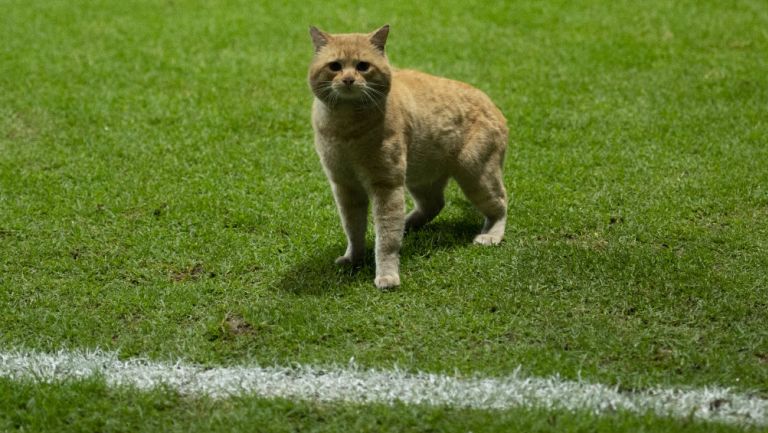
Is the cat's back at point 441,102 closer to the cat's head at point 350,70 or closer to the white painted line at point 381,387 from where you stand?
the cat's head at point 350,70

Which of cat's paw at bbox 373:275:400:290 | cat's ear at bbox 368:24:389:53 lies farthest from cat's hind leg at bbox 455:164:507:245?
cat's ear at bbox 368:24:389:53

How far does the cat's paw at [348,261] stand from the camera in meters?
5.65

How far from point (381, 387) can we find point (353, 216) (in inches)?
59.4

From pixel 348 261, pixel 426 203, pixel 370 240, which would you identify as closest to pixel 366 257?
pixel 348 261

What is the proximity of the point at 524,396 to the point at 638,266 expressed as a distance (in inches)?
60.9

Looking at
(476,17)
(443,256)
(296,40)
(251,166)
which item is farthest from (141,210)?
(476,17)

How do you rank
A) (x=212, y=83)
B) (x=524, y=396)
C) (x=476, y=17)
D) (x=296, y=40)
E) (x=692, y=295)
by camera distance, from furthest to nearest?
(x=476, y=17)
(x=296, y=40)
(x=212, y=83)
(x=692, y=295)
(x=524, y=396)

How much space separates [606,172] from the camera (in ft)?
→ 22.6

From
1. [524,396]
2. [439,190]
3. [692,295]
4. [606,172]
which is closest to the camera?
[524,396]

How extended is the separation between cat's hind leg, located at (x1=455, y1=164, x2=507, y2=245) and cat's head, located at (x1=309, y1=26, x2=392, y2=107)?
86 cm

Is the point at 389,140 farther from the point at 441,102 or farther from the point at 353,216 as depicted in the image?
the point at 441,102

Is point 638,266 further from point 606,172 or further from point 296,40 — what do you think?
point 296,40

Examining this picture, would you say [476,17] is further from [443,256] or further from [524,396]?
[524,396]

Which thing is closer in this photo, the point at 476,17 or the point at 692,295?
the point at 692,295
